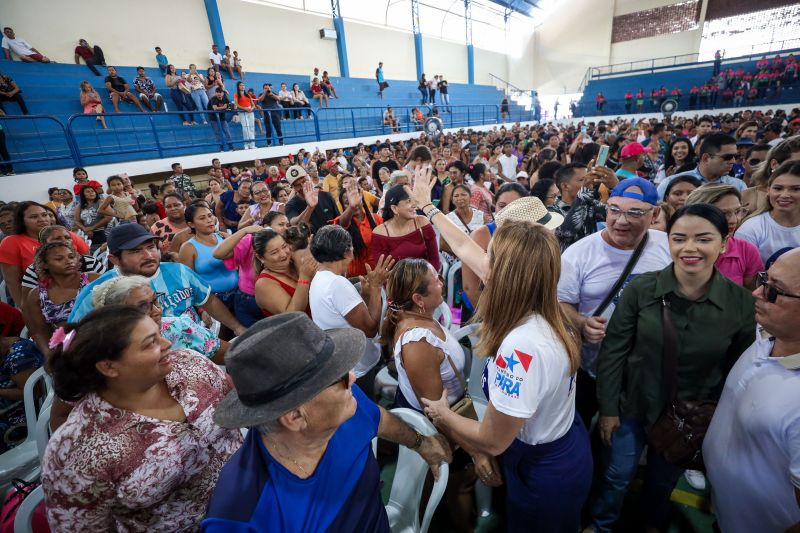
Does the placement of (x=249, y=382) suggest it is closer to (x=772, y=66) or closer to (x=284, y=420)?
(x=284, y=420)

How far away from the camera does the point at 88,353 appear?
1258 millimetres

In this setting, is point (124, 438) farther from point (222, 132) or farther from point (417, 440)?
point (222, 132)

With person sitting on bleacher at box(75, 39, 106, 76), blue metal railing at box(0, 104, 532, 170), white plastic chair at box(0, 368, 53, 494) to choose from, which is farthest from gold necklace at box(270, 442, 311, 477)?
person sitting on bleacher at box(75, 39, 106, 76)

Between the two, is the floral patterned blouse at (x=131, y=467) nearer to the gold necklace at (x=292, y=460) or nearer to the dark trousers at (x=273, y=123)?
the gold necklace at (x=292, y=460)

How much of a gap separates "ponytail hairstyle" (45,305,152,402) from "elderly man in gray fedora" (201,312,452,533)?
0.50 meters

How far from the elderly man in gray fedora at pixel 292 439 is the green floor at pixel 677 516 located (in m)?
1.05

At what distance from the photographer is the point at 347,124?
15391 mm

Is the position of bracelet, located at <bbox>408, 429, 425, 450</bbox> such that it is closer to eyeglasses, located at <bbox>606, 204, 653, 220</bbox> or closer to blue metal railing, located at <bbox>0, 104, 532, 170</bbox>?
eyeglasses, located at <bbox>606, 204, 653, 220</bbox>

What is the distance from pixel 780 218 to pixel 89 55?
15265 millimetres

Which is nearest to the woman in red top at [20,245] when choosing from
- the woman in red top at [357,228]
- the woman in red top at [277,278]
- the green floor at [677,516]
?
the woman in red top at [277,278]

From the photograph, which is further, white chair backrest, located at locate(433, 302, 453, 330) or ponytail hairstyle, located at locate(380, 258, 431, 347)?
white chair backrest, located at locate(433, 302, 453, 330)

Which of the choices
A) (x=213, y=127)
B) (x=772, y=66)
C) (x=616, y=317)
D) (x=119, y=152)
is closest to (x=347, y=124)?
(x=213, y=127)

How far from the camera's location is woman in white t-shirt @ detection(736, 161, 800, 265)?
2342mm

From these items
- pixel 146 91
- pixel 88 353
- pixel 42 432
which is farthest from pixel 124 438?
pixel 146 91
